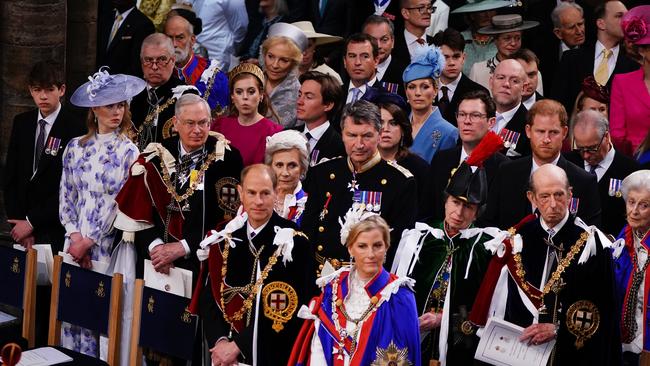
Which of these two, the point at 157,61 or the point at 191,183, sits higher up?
the point at 157,61

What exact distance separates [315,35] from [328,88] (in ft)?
5.31

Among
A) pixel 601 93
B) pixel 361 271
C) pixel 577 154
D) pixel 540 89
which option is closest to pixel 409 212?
pixel 361 271

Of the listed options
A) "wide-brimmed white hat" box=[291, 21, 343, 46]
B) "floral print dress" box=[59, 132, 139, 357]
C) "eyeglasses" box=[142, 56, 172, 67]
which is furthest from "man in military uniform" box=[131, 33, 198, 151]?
"wide-brimmed white hat" box=[291, 21, 343, 46]

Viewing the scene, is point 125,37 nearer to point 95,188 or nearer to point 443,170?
point 95,188

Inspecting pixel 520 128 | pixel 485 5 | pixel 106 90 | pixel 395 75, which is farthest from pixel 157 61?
pixel 485 5

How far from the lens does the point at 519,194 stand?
8.34 meters

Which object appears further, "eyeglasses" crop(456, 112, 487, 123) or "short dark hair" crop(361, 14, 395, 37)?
"short dark hair" crop(361, 14, 395, 37)

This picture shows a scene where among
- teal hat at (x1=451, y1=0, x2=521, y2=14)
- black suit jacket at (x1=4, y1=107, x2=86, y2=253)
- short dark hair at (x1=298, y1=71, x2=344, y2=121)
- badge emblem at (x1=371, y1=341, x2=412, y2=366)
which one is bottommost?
badge emblem at (x1=371, y1=341, x2=412, y2=366)

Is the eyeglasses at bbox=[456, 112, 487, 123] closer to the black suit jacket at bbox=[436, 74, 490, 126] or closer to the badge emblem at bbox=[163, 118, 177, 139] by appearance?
the black suit jacket at bbox=[436, 74, 490, 126]

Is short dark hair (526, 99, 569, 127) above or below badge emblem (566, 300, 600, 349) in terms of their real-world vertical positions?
above

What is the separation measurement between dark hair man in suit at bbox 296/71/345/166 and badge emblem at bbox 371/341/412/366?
7.75 feet

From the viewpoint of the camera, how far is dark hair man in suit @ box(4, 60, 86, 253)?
9.53 meters

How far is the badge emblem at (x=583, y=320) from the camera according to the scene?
7.38m

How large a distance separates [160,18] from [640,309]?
5532 mm
